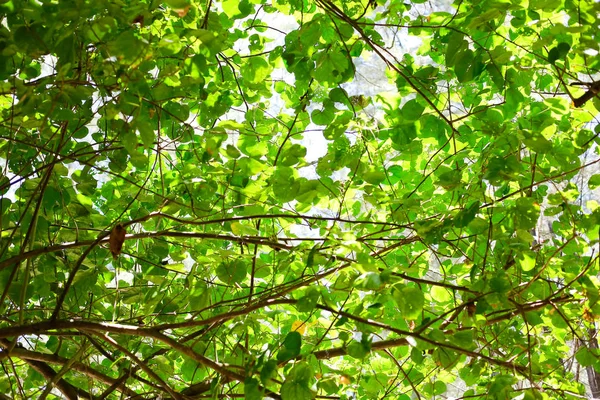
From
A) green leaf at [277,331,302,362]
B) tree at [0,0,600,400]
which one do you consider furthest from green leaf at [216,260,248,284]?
green leaf at [277,331,302,362]

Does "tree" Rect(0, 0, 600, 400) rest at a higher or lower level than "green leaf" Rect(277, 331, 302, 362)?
higher

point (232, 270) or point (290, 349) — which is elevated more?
point (232, 270)

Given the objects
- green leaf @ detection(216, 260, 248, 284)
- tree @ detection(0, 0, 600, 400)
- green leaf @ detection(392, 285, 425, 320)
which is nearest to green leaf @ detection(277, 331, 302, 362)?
tree @ detection(0, 0, 600, 400)

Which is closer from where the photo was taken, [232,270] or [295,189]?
[295,189]

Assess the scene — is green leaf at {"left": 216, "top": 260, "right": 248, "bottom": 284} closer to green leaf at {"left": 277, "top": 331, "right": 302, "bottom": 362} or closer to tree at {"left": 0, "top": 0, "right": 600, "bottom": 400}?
tree at {"left": 0, "top": 0, "right": 600, "bottom": 400}

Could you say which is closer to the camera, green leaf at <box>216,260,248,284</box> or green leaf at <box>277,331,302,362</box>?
green leaf at <box>277,331,302,362</box>

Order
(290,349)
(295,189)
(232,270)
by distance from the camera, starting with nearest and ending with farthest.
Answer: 1. (290,349)
2. (295,189)
3. (232,270)

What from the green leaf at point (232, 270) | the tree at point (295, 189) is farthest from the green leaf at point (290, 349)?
the green leaf at point (232, 270)

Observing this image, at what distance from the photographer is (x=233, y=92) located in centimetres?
194

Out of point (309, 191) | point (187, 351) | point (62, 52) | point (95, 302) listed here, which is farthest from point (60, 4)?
point (95, 302)

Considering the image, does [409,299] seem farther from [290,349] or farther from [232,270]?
[232,270]

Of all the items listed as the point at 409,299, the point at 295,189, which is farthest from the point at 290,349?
the point at 295,189

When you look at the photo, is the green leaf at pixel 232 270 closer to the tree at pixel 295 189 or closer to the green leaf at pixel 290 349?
the tree at pixel 295 189

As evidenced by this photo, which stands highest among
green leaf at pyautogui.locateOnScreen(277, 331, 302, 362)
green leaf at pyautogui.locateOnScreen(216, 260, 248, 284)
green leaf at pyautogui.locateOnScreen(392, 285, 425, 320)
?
green leaf at pyautogui.locateOnScreen(216, 260, 248, 284)
